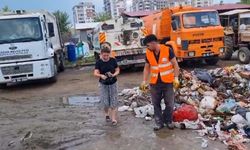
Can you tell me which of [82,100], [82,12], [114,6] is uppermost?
[114,6]

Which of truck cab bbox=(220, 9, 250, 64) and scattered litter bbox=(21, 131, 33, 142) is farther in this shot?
truck cab bbox=(220, 9, 250, 64)

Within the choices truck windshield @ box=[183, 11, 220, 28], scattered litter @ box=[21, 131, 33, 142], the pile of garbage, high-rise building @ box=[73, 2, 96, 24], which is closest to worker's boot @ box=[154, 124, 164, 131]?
the pile of garbage

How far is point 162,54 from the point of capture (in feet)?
22.4

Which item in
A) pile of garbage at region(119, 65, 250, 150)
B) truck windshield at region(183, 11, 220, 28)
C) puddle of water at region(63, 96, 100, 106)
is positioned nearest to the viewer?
pile of garbage at region(119, 65, 250, 150)

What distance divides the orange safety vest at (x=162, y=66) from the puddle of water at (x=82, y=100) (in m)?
3.73

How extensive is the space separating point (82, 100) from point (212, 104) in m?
4.13

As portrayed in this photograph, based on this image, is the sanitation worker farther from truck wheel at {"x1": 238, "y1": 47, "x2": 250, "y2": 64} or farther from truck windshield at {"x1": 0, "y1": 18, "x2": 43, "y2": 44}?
truck wheel at {"x1": 238, "y1": 47, "x2": 250, "y2": 64}

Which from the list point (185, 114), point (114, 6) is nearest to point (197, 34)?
point (185, 114)

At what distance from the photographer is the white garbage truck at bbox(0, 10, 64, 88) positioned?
1356 centimetres

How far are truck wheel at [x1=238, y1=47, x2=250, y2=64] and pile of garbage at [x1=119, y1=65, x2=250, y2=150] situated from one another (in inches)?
233

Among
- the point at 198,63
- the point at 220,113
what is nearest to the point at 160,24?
the point at 198,63

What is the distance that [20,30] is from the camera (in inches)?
543

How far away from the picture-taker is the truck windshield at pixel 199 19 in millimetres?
15852

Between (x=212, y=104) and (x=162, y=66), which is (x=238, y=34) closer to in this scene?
(x=212, y=104)
